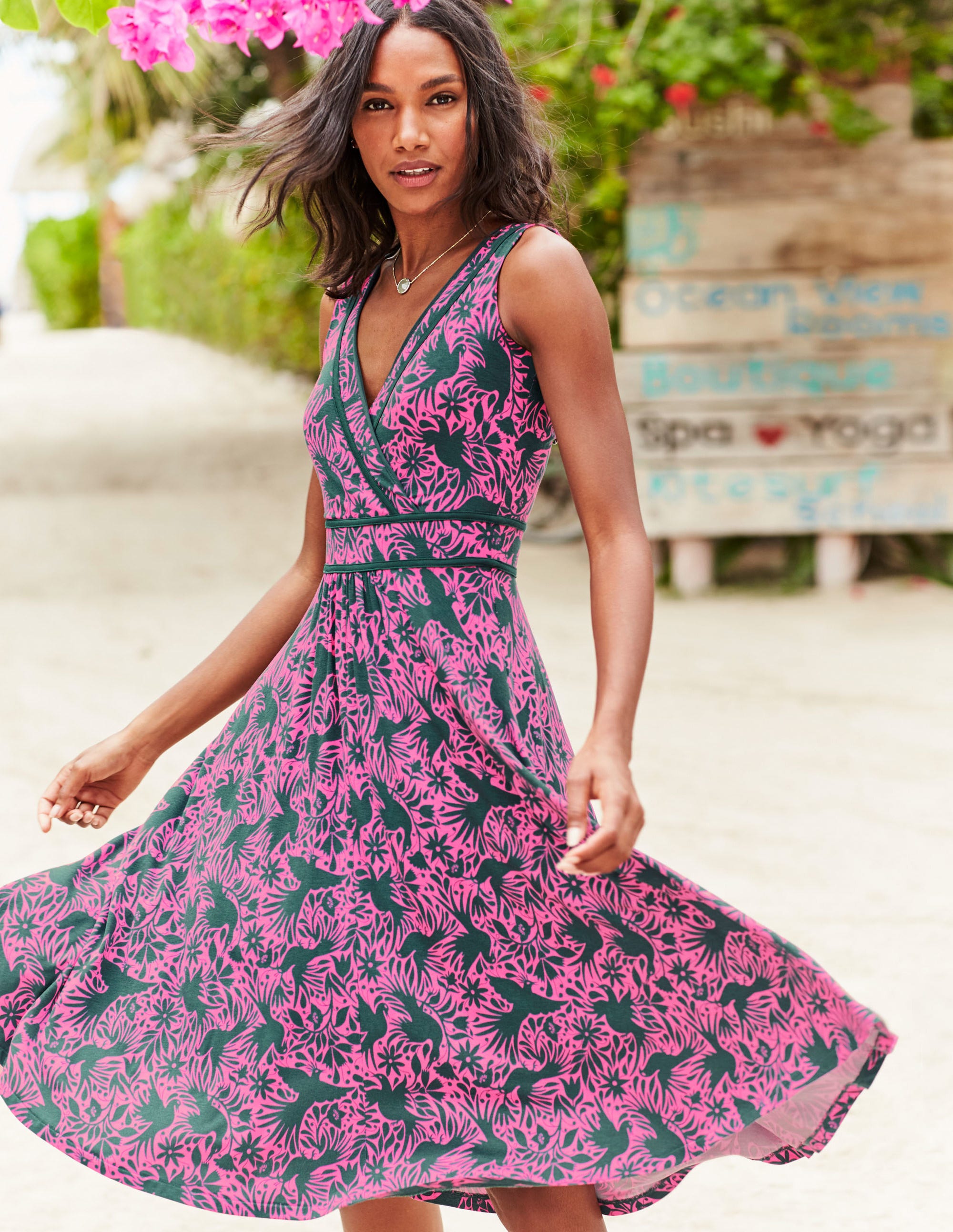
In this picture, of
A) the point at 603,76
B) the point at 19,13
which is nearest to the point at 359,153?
the point at 19,13

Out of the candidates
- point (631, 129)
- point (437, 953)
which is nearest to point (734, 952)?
point (437, 953)

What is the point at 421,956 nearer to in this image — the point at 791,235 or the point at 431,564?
the point at 431,564

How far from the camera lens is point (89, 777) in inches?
73.2

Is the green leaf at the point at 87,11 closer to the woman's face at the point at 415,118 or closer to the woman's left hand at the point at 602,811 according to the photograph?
the woman's face at the point at 415,118

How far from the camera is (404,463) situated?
64.9 inches

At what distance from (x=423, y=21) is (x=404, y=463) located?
488 mm

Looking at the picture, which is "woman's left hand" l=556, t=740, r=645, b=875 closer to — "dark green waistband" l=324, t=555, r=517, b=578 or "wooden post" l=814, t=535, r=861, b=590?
"dark green waistband" l=324, t=555, r=517, b=578

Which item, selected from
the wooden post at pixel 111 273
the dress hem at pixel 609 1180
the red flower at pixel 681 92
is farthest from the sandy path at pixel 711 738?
the wooden post at pixel 111 273

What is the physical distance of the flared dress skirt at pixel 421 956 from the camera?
153cm

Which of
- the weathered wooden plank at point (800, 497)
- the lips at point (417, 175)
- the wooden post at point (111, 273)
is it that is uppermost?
the lips at point (417, 175)

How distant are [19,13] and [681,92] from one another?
4.89 m

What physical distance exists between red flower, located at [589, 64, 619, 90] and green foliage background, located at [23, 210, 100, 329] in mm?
24963

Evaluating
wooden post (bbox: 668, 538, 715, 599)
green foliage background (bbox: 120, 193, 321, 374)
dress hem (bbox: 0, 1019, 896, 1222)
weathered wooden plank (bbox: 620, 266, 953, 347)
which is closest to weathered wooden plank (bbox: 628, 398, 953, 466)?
weathered wooden plank (bbox: 620, 266, 953, 347)

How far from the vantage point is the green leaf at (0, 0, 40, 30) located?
66.0 inches
